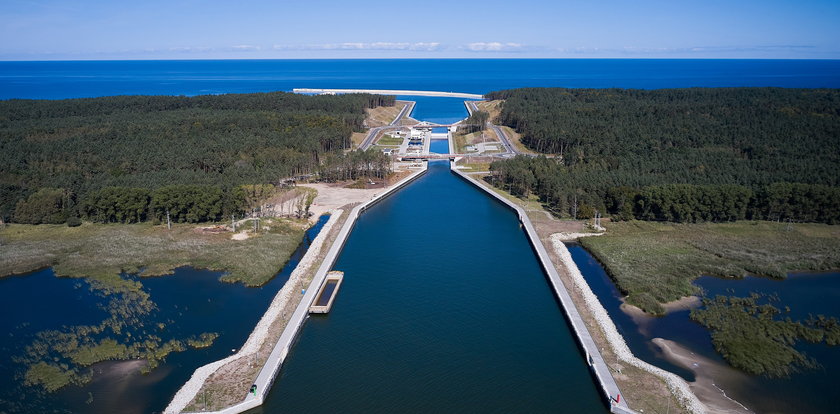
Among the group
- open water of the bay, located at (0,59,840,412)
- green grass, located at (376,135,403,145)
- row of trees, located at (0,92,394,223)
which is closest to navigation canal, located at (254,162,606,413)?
open water of the bay, located at (0,59,840,412)

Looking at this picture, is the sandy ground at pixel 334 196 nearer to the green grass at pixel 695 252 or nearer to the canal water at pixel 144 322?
the canal water at pixel 144 322

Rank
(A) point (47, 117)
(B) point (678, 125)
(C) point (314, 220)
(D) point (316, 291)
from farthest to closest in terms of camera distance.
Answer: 1. (A) point (47, 117)
2. (B) point (678, 125)
3. (C) point (314, 220)
4. (D) point (316, 291)

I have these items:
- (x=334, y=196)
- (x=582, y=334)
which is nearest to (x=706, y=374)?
(x=582, y=334)

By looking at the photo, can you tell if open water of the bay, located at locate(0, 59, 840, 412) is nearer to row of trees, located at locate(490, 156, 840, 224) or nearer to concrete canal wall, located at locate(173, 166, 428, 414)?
concrete canal wall, located at locate(173, 166, 428, 414)

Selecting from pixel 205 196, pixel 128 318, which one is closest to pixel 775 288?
pixel 128 318

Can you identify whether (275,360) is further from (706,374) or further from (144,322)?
(706,374)

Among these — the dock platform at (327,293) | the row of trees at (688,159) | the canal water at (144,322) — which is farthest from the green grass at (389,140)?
the dock platform at (327,293)

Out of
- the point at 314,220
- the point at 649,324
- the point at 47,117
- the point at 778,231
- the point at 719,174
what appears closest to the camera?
the point at 649,324

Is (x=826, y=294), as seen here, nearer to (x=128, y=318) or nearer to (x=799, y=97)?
(x=128, y=318)
